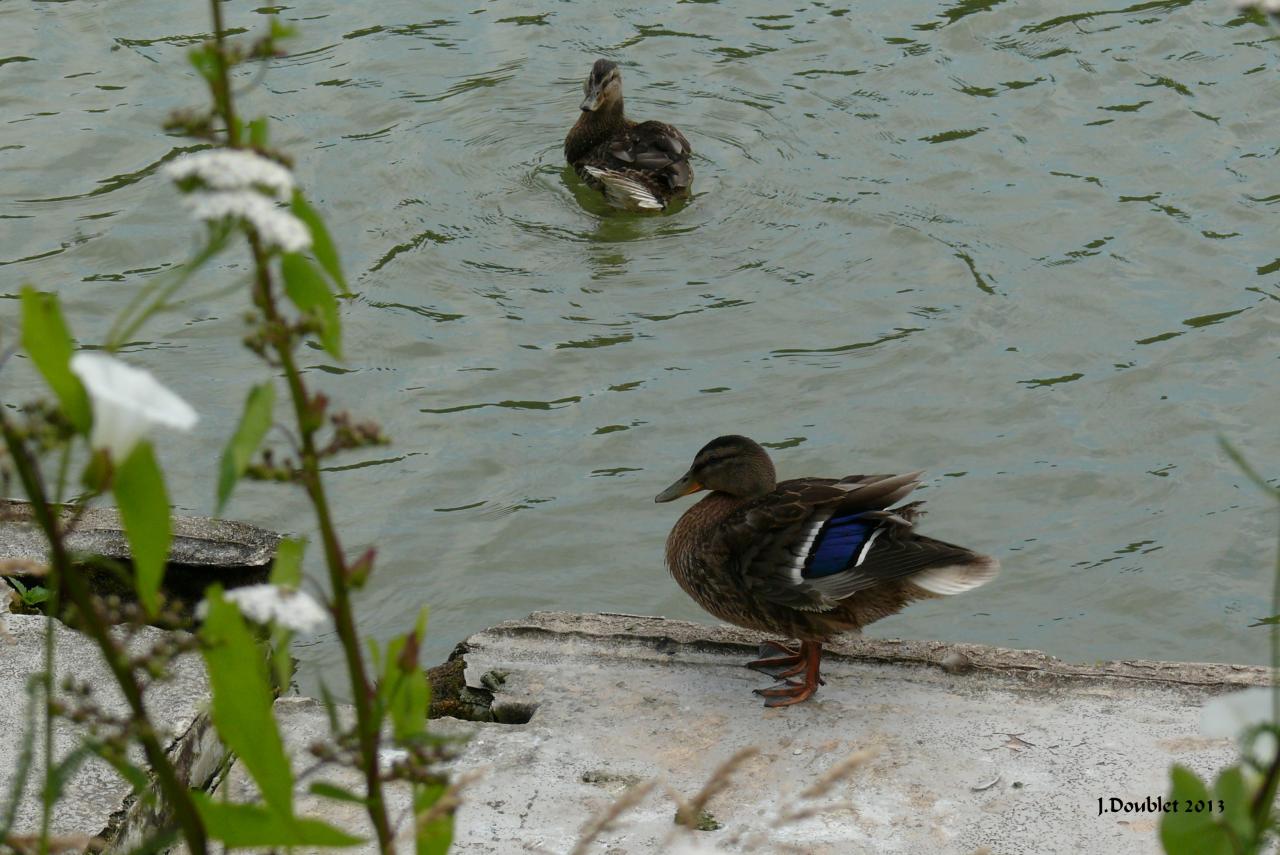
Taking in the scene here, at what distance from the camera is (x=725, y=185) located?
8.94 m

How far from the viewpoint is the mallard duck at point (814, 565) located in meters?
4.21

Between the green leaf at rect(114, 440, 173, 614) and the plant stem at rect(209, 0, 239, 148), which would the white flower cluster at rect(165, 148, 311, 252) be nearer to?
the plant stem at rect(209, 0, 239, 148)

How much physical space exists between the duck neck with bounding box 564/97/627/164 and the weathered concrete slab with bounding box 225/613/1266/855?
503cm

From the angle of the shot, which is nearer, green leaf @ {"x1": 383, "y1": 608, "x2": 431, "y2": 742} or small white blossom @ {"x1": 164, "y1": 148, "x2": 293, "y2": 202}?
small white blossom @ {"x1": 164, "y1": 148, "x2": 293, "y2": 202}

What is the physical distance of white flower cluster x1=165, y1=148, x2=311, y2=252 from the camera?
1331mm

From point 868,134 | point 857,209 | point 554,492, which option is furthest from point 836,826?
point 868,134

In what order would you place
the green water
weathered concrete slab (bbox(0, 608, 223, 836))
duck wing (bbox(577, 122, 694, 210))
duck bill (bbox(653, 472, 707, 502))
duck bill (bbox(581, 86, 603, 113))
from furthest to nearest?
duck bill (bbox(581, 86, 603, 113)) → duck wing (bbox(577, 122, 694, 210)) → the green water → duck bill (bbox(653, 472, 707, 502)) → weathered concrete slab (bbox(0, 608, 223, 836))

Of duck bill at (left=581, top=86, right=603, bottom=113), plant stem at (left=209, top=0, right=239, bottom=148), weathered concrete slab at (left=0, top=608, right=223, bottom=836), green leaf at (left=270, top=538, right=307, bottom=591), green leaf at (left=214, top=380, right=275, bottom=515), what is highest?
plant stem at (left=209, top=0, right=239, bottom=148)

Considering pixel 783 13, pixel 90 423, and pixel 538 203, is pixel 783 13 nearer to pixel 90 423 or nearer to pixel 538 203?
pixel 538 203

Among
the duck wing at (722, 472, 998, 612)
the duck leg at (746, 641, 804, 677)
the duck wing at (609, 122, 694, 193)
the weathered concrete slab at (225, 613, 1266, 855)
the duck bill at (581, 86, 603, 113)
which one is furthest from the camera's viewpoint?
the duck bill at (581, 86, 603, 113)

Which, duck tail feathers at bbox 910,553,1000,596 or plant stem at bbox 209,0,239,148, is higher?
plant stem at bbox 209,0,239,148

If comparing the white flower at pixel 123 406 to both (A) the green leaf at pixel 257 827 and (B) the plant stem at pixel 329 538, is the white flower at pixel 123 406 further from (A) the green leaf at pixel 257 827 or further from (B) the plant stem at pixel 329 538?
(A) the green leaf at pixel 257 827

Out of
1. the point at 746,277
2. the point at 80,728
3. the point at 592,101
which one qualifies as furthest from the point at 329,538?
the point at 592,101

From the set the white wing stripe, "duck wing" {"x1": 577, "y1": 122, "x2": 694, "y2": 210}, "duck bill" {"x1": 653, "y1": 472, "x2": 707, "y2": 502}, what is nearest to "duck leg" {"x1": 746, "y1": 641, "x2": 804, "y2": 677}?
the white wing stripe
